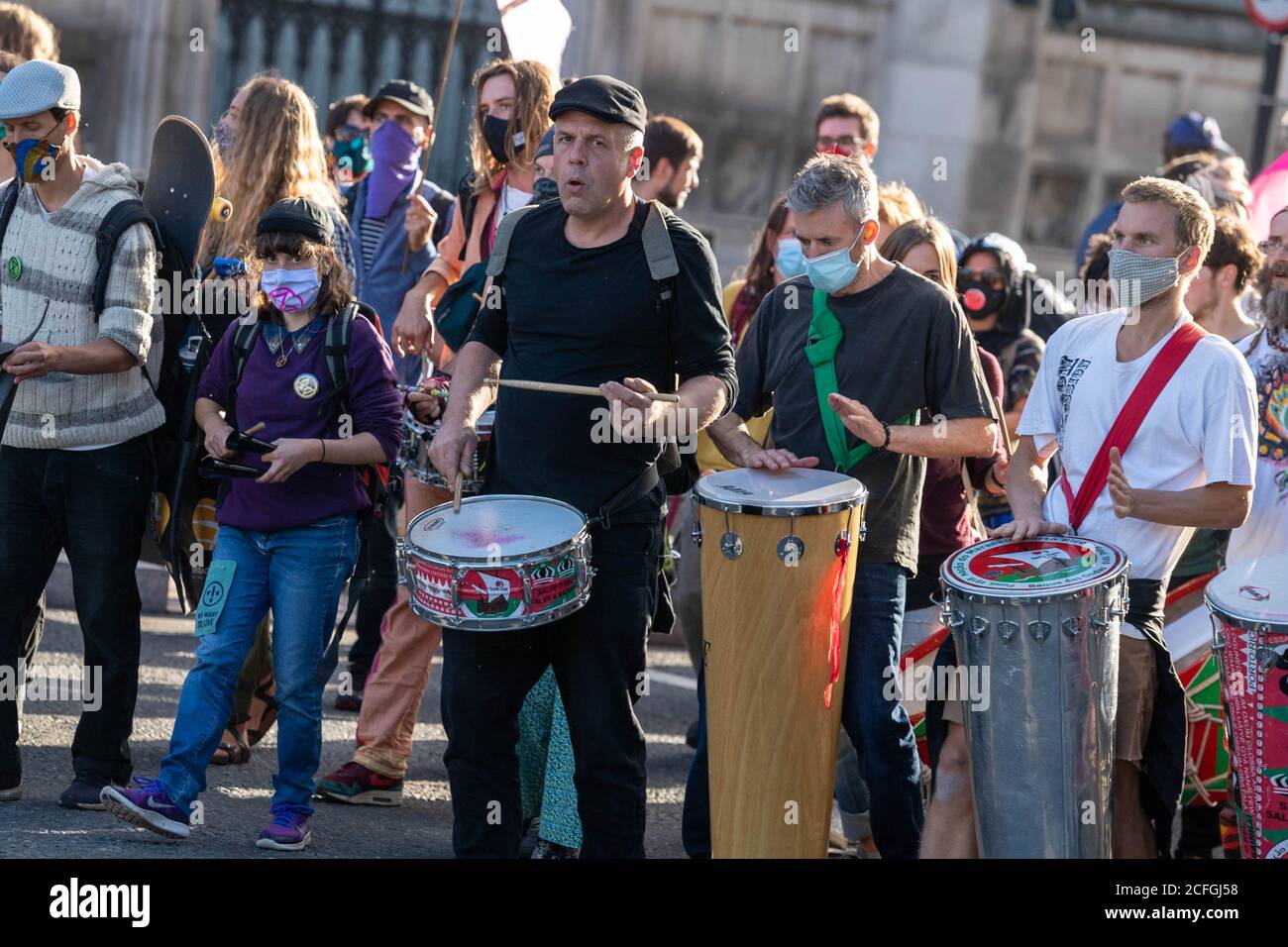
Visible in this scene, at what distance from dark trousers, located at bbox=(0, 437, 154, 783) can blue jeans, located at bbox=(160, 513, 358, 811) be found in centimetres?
38

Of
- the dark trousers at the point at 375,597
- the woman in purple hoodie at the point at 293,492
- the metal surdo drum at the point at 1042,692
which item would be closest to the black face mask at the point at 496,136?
the woman in purple hoodie at the point at 293,492

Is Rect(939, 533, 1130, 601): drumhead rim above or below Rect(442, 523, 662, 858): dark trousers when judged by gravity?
above

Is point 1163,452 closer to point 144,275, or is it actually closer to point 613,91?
point 613,91

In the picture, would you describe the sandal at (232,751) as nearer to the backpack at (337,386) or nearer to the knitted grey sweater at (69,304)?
the backpack at (337,386)

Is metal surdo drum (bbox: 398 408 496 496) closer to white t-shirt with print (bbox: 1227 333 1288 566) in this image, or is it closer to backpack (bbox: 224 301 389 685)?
backpack (bbox: 224 301 389 685)

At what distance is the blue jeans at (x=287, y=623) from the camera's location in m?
5.58

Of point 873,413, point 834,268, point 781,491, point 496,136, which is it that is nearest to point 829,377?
point 873,413

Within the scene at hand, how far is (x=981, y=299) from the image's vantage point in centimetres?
723

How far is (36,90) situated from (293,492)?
1426 mm

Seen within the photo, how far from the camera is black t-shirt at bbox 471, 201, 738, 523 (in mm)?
4895

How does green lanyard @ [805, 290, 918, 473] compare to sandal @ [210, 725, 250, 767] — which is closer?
green lanyard @ [805, 290, 918, 473]

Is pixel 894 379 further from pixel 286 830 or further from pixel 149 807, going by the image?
pixel 149 807

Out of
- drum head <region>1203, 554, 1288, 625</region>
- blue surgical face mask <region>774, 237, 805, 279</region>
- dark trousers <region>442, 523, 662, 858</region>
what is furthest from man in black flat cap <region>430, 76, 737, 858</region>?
blue surgical face mask <region>774, 237, 805, 279</region>
